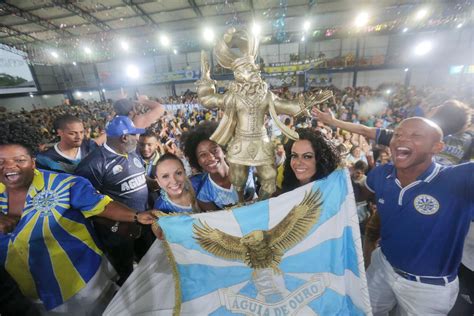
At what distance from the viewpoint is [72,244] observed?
1.46m

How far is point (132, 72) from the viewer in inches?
640

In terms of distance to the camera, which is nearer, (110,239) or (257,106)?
(257,106)

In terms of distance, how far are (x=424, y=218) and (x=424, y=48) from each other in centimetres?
1756

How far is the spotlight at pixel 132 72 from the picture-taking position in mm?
16000

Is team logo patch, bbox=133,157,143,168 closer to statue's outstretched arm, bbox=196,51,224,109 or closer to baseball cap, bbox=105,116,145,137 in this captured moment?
baseball cap, bbox=105,116,145,137

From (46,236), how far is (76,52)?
1830 cm

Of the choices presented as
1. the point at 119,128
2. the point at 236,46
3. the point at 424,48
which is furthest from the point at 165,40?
the point at 424,48

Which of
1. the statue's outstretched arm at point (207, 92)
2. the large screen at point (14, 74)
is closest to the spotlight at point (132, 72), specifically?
the large screen at point (14, 74)

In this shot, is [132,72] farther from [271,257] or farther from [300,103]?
[271,257]

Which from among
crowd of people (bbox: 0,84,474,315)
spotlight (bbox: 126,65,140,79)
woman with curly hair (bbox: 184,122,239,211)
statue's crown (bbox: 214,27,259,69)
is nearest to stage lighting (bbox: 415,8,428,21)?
crowd of people (bbox: 0,84,474,315)

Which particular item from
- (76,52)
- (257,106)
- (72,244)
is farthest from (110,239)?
(76,52)

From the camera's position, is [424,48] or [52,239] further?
[424,48]

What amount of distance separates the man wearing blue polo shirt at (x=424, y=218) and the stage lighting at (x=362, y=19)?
503 inches

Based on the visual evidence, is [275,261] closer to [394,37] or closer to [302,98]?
[302,98]
